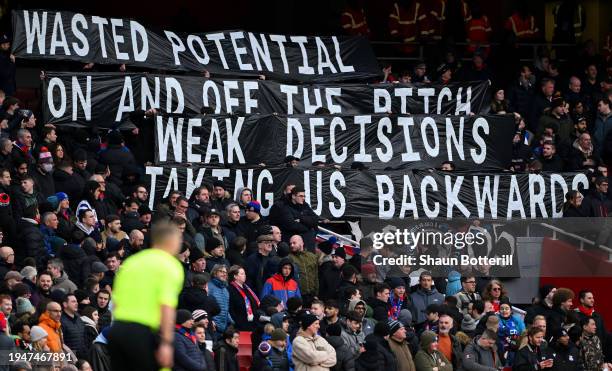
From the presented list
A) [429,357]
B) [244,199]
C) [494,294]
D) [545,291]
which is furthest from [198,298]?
[545,291]

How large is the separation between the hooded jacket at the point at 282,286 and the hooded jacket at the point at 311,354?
158cm

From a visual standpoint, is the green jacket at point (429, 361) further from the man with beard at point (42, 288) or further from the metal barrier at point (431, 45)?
the metal barrier at point (431, 45)

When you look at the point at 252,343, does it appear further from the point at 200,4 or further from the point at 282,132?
the point at 200,4

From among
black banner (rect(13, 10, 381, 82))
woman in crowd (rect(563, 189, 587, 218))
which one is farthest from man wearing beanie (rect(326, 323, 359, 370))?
black banner (rect(13, 10, 381, 82))

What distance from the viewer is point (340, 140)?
78.0ft

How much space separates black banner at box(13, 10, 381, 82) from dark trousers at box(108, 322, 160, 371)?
12582 millimetres

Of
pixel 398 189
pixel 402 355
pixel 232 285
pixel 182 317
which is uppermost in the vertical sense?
pixel 398 189

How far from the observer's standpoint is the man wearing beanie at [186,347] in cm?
1593

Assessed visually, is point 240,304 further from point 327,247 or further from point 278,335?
point 327,247

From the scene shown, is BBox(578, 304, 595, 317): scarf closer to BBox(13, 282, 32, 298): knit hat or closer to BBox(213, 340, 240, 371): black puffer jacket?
BBox(213, 340, 240, 371): black puffer jacket

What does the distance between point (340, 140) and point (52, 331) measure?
8290 millimetres

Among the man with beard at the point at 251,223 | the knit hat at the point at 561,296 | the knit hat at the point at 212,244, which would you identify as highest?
the man with beard at the point at 251,223

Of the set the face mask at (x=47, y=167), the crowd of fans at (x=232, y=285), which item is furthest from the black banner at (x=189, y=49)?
the face mask at (x=47, y=167)

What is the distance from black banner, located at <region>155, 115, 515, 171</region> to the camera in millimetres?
22875
